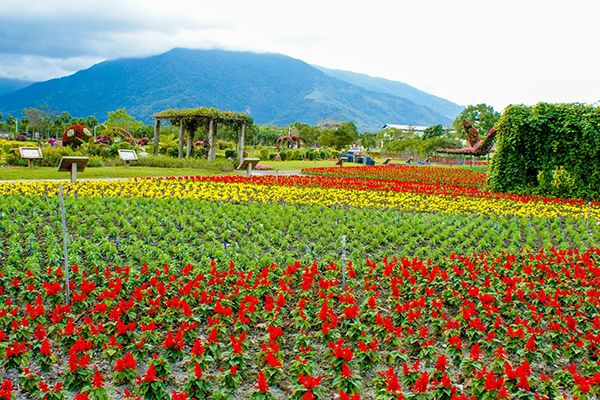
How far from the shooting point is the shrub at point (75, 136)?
30.1 m

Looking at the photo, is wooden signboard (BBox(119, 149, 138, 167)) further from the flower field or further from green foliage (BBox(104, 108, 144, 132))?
green foliage (BBox(104, 108, 144, 132))

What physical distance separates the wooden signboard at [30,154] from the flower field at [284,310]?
1156 centimetres

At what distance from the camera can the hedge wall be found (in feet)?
49.2

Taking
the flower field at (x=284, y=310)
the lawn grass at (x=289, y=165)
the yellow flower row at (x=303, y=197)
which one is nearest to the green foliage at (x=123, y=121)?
the lawn grass at (x=289, y=165)

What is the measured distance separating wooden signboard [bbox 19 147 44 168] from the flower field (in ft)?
37.9

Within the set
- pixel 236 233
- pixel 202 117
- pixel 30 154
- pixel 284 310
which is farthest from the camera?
pixel 202 117

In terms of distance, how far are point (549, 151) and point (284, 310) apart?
48.7ft

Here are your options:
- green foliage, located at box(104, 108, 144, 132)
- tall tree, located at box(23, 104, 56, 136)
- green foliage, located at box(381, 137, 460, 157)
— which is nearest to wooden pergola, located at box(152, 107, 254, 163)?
green foliage, located at box(381, 137, 460, 157)

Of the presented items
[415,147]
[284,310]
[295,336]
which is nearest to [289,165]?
[284,310]

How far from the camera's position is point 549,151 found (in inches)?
620

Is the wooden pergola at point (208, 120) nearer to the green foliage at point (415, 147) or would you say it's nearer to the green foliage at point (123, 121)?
the green foliage at point (415, 147)

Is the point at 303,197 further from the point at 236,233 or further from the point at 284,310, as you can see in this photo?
the point at 284,310

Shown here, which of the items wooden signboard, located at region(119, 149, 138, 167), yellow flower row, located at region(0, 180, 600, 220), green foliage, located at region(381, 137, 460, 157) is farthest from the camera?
green foliage, located at region(381, 137, 460, 157)

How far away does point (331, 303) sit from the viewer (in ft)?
15.5
